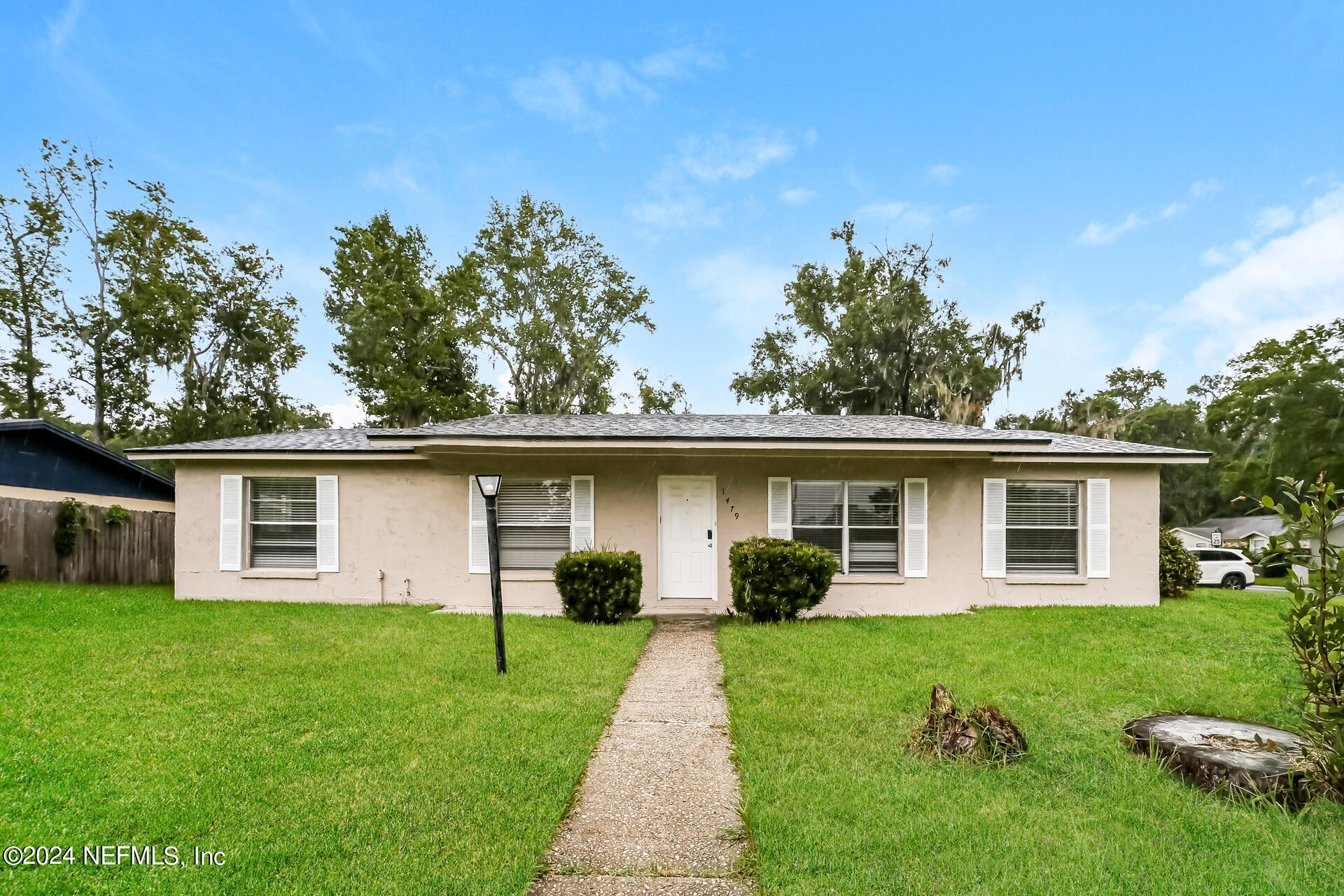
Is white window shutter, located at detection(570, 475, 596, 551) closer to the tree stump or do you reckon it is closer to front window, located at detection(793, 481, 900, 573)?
front window, located at detection(793, 481, 900, 573)

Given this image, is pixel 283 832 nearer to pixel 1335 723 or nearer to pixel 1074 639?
pixel 1335 723

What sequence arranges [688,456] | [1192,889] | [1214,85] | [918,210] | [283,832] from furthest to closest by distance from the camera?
1. [918,210]
2. [1214,85]
3. [688,456]
4. [283,832]
5. [1192,889]

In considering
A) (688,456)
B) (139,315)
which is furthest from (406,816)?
(139,315)

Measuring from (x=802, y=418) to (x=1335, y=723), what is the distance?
30.1 ft

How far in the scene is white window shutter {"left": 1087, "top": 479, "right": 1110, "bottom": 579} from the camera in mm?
9719

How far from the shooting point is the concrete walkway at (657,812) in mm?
2504

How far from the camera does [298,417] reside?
2367cm

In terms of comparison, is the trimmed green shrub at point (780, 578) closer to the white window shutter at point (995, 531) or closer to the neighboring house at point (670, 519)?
the neighboring house at point (670, 519)

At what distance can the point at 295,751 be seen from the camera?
3648 millimetres

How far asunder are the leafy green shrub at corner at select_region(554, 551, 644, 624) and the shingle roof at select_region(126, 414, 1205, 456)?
164 cm

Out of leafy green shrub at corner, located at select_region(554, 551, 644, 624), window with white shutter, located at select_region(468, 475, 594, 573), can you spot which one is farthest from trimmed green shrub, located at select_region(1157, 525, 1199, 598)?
window with white shutter, located at select_region(468, 475, 594, 573)

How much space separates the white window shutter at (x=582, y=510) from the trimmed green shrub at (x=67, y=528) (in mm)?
8935

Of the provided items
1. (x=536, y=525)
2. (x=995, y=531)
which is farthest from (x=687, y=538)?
(x=995, y=531)

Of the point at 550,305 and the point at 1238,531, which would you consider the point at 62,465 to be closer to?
the point at 550,305
